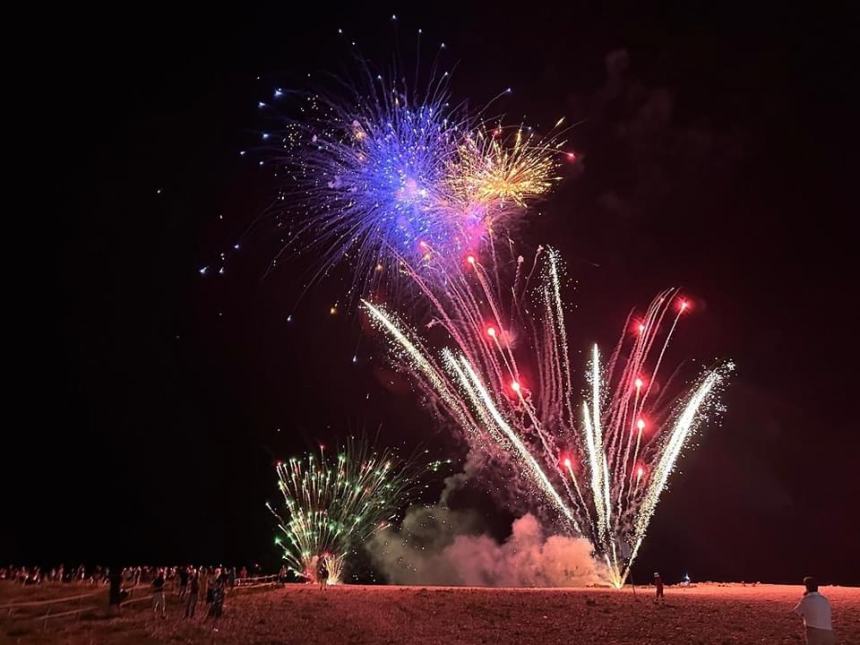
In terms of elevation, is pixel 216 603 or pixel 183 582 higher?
pixel 183 582

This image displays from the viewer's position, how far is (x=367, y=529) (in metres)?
41.0

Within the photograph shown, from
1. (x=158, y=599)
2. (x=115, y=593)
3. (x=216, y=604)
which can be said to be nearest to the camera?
(x=216, y=604)

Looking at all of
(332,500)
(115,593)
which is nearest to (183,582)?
(115,593)

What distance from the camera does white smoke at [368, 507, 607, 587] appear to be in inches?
1421

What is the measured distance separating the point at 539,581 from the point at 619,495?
39.0 feet

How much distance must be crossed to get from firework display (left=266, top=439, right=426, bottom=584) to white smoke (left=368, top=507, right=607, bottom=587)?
5.67 meters

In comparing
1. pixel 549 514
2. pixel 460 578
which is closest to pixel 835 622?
pixel 549 514

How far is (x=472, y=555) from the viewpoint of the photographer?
42469 millimetres

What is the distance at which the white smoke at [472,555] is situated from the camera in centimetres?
3609

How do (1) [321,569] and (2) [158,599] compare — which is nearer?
(2) [158,599]

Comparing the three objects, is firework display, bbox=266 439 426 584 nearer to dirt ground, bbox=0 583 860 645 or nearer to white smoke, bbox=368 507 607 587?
white smoke, bbox=368 507 607 587

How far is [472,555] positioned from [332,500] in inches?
418

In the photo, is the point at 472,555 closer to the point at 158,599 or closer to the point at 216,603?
the point at 216,603

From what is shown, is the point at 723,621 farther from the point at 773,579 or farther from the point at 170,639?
the point at 773,579
